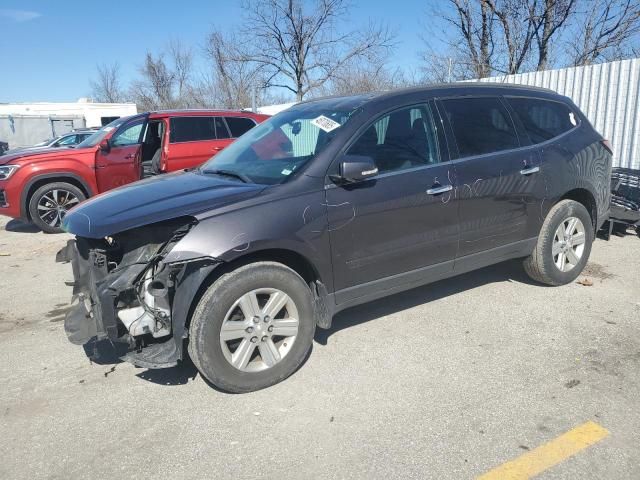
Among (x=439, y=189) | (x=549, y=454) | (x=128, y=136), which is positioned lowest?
(x=549, y=454)

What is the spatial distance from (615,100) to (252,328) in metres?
7.93

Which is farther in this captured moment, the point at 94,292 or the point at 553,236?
the point at 553,236

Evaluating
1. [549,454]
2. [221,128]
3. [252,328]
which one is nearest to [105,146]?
[221,128]

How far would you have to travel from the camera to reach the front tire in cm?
299

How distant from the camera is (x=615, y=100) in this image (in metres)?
8.29

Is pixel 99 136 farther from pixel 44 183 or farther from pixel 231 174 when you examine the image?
pixel 231 174

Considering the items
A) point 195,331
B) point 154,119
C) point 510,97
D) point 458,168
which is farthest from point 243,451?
point 154,119

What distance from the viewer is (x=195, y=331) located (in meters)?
2.97

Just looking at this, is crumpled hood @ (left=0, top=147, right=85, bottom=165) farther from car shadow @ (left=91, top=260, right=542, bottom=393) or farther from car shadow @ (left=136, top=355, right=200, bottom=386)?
car shadow @ (left=136, top=355, right=200, bottom=386)

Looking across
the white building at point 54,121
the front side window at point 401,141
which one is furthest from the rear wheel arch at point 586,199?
the white building at point 54,121

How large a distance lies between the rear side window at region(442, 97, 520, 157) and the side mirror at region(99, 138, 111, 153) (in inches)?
252

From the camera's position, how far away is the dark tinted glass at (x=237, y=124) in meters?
9.11

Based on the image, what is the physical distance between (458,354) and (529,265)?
5.28ft

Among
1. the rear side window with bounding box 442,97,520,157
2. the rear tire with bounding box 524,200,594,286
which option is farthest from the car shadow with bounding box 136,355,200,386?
the rear tire with bounding box 524,200,594,286
